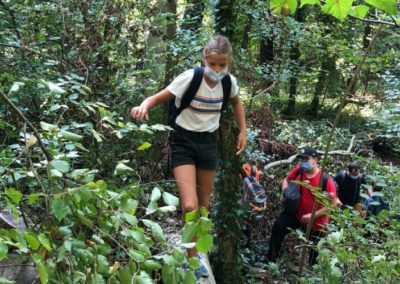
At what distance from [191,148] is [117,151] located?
138cm

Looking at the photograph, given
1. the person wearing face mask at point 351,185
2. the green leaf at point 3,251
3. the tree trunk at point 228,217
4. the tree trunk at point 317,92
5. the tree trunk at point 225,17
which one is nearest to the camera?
the green leaf at point 3,251

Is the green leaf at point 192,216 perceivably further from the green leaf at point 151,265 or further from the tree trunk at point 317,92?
the tree trunk at point 317,92

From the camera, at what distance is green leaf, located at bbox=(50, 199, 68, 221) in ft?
5.25

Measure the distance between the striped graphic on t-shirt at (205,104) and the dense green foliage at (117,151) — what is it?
0.39 m

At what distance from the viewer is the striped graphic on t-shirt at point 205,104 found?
12.5ft

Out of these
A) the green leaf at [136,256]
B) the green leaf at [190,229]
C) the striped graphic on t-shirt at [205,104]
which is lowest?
the green leaf at [136,256]

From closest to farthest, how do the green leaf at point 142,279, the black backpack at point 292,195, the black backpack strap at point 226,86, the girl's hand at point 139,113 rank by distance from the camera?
the green leaf at point 142,279, the girl's hand at point 139,113, the black backpack strap at point 226,86, the black backpack at point 292,195

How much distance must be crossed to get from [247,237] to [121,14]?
3.71 m

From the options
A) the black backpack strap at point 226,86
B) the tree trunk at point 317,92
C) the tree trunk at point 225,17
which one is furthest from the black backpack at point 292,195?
the tree trunk at point 317,92

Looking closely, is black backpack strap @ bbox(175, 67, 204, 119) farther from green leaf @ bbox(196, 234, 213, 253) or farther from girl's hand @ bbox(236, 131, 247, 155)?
green leaf @ bbox(196, 234, 213, 253)

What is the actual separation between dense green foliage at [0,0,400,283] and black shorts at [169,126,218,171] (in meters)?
0.26

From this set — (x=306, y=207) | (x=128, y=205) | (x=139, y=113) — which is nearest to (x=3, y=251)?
(x=128, y=205)

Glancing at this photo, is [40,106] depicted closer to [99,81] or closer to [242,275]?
[99,81]

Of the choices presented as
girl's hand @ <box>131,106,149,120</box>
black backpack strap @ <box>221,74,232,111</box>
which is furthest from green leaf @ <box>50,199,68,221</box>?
black backpack strap @ <box>221,74,232,111</box>
